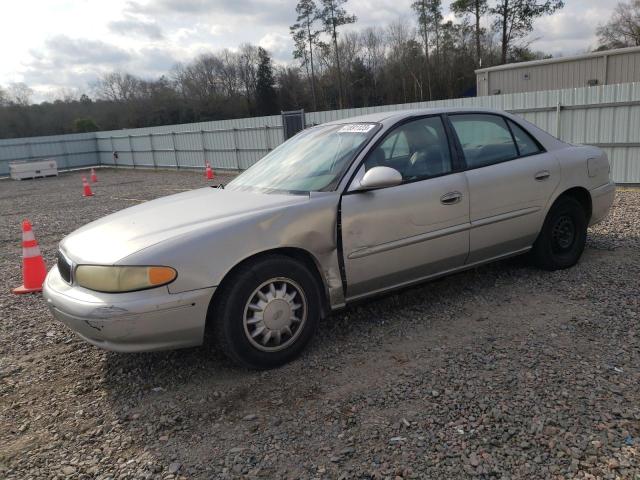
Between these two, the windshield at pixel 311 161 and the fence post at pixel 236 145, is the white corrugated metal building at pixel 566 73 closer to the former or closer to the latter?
the fence post at pixel 236 145

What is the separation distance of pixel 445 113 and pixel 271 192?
5.30 feet

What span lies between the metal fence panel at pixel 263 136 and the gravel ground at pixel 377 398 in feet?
21.6

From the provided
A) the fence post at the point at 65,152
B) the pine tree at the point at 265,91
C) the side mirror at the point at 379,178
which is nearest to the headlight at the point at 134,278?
the side mirror at the point at 379,178

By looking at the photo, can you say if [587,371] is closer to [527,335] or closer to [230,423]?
[527,335]

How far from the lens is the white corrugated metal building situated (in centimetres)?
1705

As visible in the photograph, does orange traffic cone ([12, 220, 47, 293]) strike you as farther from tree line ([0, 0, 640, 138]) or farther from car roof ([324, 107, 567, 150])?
tree line ([0, 0, 640, 138])

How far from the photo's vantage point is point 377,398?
2967 mm

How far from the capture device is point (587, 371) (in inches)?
121

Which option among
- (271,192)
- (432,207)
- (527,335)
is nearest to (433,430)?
(527,335)

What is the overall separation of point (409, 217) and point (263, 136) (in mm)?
15565

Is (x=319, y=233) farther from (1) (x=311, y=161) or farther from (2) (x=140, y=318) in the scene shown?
(2) (x=140, y=318)

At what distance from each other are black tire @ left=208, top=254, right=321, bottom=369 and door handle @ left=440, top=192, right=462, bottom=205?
122 cm

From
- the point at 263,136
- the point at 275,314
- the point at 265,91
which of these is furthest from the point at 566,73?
the point at 265,91

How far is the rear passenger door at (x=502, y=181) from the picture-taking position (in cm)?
416
